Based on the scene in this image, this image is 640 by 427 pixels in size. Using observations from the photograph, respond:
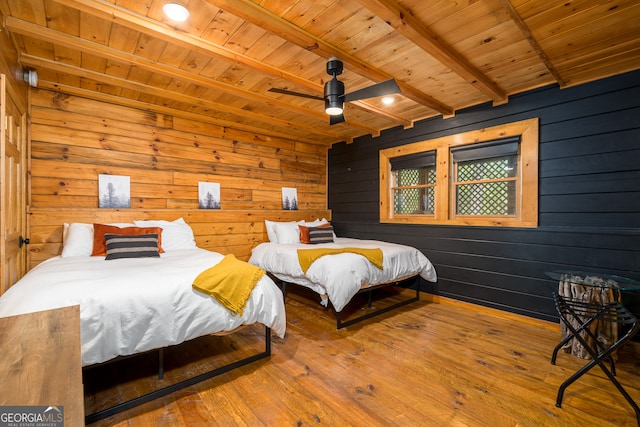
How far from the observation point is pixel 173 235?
3.26 meters

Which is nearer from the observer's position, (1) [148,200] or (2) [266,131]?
(1) [148,200]

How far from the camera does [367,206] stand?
15.3 feet

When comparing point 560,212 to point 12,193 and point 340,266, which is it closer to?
point 340,266

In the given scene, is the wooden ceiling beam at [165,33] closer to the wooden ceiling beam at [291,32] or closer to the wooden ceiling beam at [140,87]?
the wooden ceiling beam at [291,32]

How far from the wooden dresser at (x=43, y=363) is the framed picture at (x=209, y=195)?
2.90 meters

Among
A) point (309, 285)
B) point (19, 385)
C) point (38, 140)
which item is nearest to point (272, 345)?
point (309, 285)

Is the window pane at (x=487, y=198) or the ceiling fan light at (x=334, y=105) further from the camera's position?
the window pane at (x=487, y=198)

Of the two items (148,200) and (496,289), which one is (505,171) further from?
(148,200)

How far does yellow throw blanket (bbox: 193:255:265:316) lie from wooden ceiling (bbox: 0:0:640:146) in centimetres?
160

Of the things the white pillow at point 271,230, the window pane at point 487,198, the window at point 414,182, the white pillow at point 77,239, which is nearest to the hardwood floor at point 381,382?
the white pillow at point 77,239

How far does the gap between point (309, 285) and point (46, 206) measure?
108 inches

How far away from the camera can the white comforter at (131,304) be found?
62.9 inches

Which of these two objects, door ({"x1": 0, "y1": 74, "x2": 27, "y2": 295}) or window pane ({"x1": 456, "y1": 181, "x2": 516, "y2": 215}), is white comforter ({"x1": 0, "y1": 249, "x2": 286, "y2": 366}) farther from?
window pane ({"x1": 456, "y1": 181, "x2": 516, "y2": 215})

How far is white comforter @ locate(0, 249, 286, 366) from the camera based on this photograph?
5.24 ft
